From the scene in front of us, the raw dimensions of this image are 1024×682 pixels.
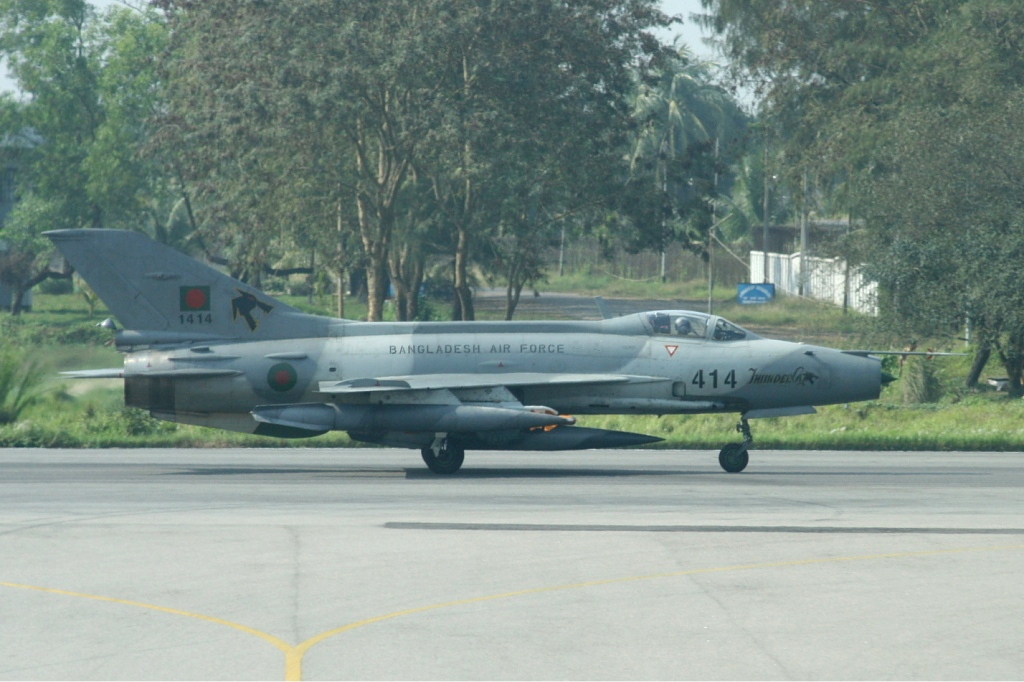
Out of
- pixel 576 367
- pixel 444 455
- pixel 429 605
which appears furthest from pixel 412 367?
pixel 429 605

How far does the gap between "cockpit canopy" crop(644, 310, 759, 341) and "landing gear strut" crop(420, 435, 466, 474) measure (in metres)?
4.00

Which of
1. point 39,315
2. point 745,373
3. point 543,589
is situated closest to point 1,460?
point 745,373

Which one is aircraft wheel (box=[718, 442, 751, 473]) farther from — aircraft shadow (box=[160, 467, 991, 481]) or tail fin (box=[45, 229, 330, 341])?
tail fin (box=[45, 229, 330, 341])

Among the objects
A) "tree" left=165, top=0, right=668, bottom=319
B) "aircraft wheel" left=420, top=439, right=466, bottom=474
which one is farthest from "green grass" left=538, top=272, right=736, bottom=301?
"aircraft wheel" left=420, top=439, right=466, bottom=474

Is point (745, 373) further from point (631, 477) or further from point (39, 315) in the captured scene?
point (39, 315)

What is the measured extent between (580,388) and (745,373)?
2771 mm

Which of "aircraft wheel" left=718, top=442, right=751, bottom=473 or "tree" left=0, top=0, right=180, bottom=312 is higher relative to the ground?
"tree" left=0, top=0, right=180, bottom=312

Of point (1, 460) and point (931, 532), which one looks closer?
point (931, 532)

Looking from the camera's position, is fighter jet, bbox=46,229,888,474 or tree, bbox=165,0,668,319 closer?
fighter jet, bbox=46,229,888,474

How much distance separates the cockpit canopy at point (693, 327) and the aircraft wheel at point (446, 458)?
3998mm

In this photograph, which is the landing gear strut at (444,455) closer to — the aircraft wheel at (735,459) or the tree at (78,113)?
the aircraft wheel at (735,459)

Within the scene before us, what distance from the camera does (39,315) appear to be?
74.6 m

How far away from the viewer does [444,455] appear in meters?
21.2

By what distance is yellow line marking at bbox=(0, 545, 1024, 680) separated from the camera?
9.60m
